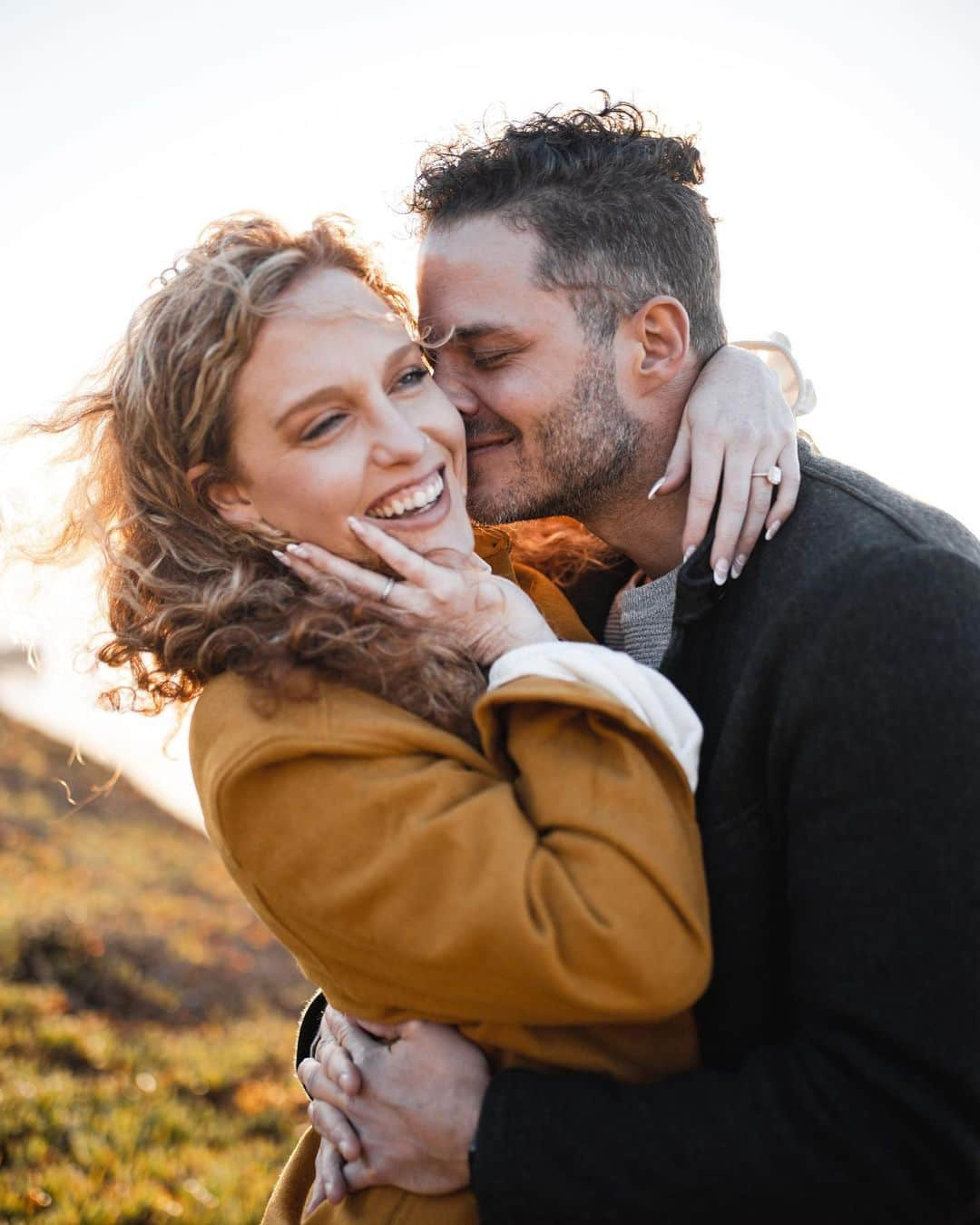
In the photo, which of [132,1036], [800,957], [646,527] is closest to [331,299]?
[646,527]

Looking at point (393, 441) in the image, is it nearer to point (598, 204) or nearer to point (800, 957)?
point (598, 204)

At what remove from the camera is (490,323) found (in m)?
2.69

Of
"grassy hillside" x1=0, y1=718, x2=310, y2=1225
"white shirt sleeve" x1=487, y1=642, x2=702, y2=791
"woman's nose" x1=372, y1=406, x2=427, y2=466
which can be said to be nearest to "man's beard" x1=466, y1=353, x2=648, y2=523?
"woman's nose" x1=372, y1=406, x2=427, y2=466

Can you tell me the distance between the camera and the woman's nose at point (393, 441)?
7.55 feet

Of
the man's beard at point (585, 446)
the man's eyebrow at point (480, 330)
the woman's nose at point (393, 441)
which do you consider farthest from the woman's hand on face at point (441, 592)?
the man's eyebrow at point (480, 330)

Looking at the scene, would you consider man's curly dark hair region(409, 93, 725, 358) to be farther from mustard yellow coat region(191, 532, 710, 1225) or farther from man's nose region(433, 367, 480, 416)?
mustard yellow coat region(191, 532, 710, 1225)

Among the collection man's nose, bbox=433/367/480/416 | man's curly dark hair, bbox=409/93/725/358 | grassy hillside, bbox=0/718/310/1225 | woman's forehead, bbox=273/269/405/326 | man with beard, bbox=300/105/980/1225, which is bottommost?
grassy hillside, bbox=0/718/310/1225

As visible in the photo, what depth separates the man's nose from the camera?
2.76 meters

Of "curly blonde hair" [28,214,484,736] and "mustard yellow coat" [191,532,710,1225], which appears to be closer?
"mustard yellow coat" [191,532,710,1225]

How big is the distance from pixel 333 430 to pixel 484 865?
3.36 ft

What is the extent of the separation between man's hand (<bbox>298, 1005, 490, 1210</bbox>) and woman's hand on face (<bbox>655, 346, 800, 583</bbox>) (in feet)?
3.41

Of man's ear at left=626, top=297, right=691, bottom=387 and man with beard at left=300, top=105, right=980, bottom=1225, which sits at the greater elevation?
man's ear at left=626, top=297, right=691, bottom=387

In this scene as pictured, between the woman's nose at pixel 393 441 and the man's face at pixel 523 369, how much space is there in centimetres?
46

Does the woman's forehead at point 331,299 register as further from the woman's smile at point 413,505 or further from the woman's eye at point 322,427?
the woman's smile at point 413,505
